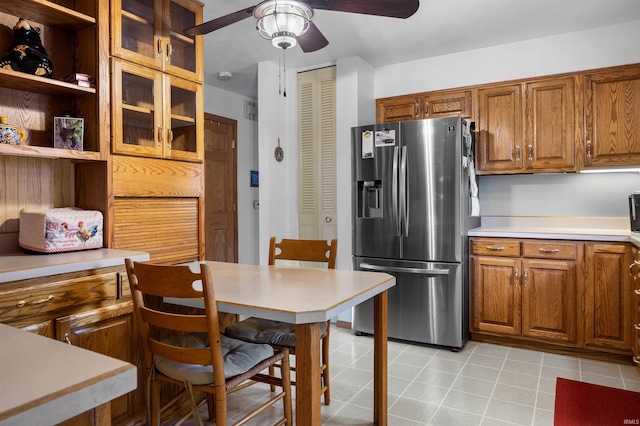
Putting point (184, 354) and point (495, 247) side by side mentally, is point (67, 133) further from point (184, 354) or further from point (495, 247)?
point (495, 247)

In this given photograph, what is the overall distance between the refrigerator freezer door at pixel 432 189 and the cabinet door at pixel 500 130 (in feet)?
1.87

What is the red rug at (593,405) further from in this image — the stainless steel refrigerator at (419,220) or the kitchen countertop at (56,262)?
the kitchen countertop at (56,262)

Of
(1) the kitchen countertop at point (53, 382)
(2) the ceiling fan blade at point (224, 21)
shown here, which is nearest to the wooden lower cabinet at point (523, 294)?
(2) the ceiling fan blade at point (224, 21)

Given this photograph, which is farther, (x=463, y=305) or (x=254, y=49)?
(x=254, y=49)

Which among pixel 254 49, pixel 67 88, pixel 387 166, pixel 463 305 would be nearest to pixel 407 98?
pixel 387 166

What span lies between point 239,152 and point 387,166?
88.7 inches

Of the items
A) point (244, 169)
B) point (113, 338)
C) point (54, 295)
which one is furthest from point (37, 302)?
point (244, 169)

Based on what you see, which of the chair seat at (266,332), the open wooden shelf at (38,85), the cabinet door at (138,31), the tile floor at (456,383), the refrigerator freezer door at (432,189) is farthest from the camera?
the refrigerator freezer door at (432,189)

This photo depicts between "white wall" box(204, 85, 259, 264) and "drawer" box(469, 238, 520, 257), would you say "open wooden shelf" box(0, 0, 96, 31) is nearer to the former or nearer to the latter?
"white wall" box(204, 85, 259, 264)

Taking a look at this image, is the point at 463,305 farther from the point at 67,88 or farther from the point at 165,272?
the point at 67,88

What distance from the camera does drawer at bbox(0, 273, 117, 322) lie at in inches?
58.9

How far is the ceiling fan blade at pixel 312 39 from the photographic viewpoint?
2.15 metres

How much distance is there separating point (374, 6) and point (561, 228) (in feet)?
8.78

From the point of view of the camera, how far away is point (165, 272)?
1.45m
